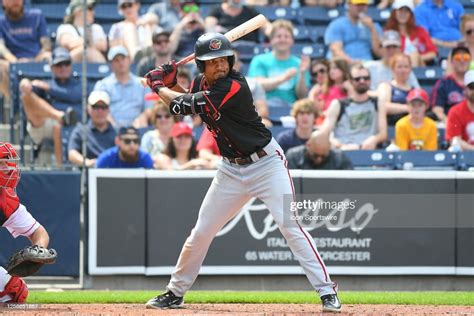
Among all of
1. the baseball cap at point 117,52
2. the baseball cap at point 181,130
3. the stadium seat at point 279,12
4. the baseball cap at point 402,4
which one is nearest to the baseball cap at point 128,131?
the baseball cap at point 181,130

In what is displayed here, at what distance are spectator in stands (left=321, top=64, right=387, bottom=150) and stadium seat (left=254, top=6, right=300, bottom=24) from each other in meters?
2.60

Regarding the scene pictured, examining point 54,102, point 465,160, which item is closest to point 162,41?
Answer: point 54,102

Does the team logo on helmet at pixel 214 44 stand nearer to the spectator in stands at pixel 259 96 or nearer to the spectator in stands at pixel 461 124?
the spectator in stands at pixel 259 96

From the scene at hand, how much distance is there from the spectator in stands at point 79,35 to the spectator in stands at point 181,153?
5.89ft

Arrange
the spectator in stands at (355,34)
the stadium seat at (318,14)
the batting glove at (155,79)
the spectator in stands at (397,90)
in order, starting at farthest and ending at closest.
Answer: the stadium seat at (318,14), the spectator in stands at (355,34), the spectator in stands at (397,90), the batting glove at (155,79)

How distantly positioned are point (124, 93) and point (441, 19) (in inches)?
186

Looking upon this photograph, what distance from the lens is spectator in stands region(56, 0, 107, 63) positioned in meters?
11.8

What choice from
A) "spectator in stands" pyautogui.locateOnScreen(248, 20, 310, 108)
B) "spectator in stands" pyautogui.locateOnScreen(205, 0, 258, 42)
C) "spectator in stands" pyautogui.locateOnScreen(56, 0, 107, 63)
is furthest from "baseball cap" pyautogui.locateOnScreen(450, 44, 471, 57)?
"spectator in stands" pyautogui.locateOnScreen(56, 0, 107, 63)

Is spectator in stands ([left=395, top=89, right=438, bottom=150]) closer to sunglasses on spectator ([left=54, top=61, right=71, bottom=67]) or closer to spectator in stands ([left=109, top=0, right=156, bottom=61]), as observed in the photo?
spectator in stands ([left=109, top=0, right=156, bottom=61])

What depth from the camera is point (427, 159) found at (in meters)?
10.5

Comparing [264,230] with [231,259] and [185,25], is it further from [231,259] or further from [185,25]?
[185,25]

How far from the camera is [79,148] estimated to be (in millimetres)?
10398

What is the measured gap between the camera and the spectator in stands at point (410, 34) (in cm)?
1312

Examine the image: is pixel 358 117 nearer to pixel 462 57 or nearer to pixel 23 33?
pixel 462 57
